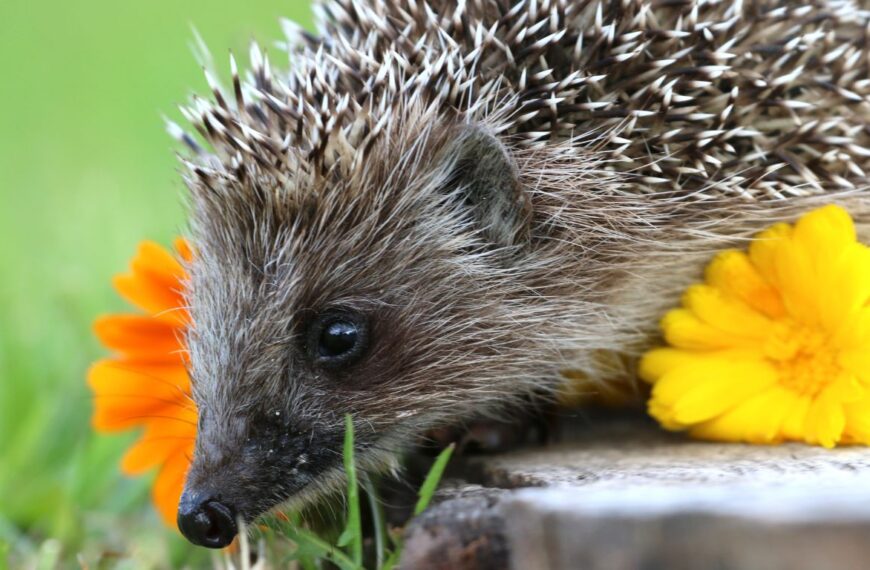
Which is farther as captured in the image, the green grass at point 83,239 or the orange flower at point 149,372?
the orange flower at point 149,372

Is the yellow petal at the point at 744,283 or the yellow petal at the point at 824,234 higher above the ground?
the yellow petal at the point at 824,234

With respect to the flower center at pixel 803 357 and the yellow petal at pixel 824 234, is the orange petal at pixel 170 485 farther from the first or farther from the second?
the yellow petal at pixel 824 234

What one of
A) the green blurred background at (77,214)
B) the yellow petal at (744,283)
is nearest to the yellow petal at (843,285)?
the yellow petal at (744,283)

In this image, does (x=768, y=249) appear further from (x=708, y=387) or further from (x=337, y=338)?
(x=337, y=338)

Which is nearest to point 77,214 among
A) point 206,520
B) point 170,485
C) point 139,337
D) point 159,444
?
point 139,337

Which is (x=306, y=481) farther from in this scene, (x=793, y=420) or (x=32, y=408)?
(x=32, y=408)

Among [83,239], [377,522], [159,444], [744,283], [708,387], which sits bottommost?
[377,522]

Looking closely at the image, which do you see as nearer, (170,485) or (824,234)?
(824,234)

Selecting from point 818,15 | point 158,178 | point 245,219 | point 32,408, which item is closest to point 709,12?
point 818,15

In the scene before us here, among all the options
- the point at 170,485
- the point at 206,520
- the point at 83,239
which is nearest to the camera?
the point at 206,520
